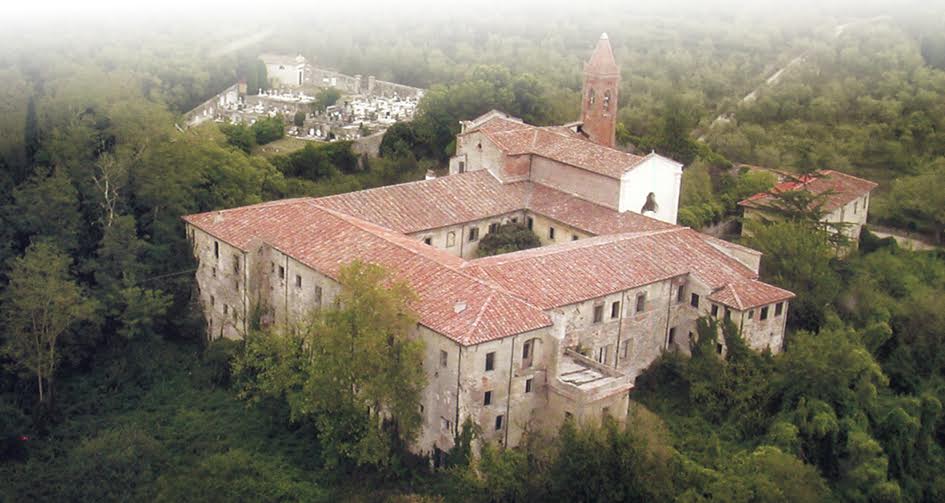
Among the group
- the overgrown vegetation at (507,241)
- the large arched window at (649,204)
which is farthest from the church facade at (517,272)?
Result: the overgrown vegetation at (507,241)

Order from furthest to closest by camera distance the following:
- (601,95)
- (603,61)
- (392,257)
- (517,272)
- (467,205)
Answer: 1. (601,95)
2. (603,61)
3. (467,205)
4. (392,257)
5. (517,272)

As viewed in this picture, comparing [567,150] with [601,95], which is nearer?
[567,150]

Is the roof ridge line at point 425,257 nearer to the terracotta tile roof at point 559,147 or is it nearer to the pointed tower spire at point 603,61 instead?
the terracotta tile roof at point 559,147

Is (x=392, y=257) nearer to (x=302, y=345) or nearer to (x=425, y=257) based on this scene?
(x=425, y=257)

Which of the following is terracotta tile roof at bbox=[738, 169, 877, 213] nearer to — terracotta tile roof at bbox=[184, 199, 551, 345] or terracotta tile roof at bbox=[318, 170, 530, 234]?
terracotta tile roof at bbox=[318, 170, 530, 234]

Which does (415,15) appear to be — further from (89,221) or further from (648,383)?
(648,383)

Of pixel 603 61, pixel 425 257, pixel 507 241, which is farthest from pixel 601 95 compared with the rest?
pixel 425 257

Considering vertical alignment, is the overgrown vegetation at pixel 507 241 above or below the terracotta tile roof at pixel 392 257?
below
